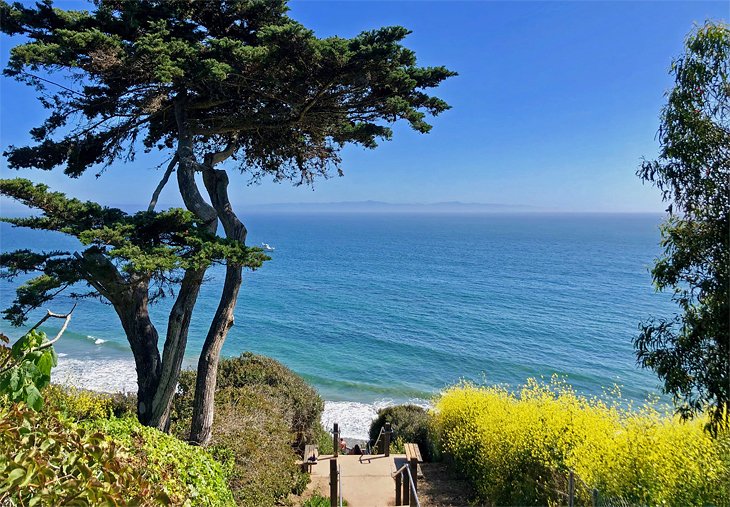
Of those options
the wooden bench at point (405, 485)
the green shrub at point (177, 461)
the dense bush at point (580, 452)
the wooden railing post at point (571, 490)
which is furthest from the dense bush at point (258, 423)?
the wooden railing post at point (571, 490)

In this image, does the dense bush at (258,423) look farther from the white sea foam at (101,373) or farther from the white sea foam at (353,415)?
the white sea foam at (101,373)

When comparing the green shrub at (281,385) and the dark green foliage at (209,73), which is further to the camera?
the green shrub at (281,385)

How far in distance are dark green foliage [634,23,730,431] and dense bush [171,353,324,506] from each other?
5827mm

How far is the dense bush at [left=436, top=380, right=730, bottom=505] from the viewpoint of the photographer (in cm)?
532

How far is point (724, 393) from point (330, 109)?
679cm

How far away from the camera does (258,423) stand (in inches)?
316

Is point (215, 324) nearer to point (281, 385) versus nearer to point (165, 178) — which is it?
point (165, 178)

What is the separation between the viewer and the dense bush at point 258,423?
7.02 m

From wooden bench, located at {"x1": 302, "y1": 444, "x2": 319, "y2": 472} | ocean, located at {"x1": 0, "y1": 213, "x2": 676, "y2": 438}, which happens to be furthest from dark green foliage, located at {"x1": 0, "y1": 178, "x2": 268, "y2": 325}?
ocean, located at {"x1": 0, "y1": 213, "x2": 676, "y2": 438}

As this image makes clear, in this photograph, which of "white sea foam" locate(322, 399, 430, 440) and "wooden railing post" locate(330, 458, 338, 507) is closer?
"wooden railing post" locate(330, 458, 338, 507)

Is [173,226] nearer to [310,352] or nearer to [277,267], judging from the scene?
[310,352]

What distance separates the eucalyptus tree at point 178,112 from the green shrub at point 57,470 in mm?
3487

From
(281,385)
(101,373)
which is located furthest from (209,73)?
(101,373)

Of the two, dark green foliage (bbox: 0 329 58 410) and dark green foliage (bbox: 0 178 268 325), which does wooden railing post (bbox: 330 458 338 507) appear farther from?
dark green foliage (bbox: 0 329 58 410)
